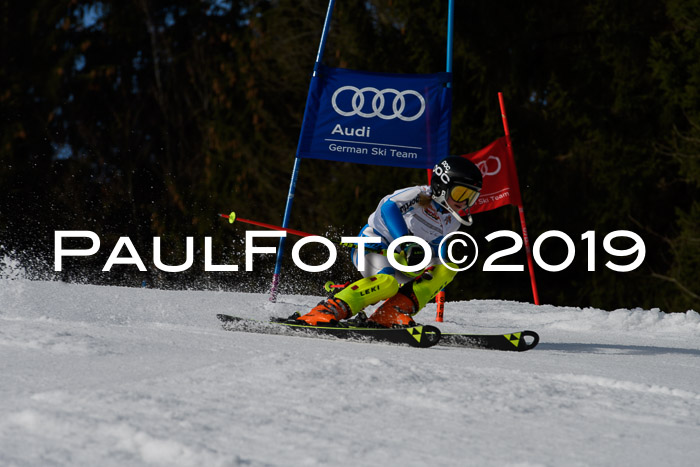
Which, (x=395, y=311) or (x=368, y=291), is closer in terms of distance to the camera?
(x=368, y=291)

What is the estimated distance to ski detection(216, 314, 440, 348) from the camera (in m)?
4.25

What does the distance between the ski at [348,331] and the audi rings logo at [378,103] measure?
8.64ft

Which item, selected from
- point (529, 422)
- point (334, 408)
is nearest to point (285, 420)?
point (334, 408)

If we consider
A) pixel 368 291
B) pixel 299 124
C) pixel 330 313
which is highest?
pixel 299 124

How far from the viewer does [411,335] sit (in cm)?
427

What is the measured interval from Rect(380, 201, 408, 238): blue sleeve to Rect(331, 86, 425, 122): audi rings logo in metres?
2.38

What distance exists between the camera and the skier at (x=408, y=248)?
4539 millimetres

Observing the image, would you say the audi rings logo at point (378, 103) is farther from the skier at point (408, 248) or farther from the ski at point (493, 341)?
the ski at point (493, 341)

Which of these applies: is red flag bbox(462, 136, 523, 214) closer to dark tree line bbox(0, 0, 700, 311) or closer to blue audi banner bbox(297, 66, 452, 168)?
blue audi banner bbox(297, 66, 452, 168)

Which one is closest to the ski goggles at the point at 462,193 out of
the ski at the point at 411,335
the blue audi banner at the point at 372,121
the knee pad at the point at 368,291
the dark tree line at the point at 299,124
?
the knee pad at the point at 368,291

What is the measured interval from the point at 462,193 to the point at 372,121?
7.87 feet

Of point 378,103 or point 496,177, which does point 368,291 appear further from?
point 496,177

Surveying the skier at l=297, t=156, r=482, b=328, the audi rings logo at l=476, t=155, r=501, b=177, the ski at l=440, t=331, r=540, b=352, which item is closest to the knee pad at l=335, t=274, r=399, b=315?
the skier at l=297, t=156, r=482, b=328

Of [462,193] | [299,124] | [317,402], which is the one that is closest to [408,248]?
[462,193]
